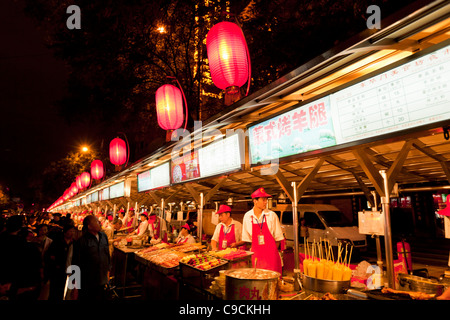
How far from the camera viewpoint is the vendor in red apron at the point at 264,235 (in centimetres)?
559

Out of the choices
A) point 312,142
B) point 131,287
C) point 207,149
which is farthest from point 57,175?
point 312,142

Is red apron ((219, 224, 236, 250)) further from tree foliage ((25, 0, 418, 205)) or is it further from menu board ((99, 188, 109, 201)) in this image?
menu board ((99, 188, 109, 201))

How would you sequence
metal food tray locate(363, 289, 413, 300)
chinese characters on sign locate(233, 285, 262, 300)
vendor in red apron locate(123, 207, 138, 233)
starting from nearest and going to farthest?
metal food tray locate(363, 289, 413, 300) → chinese characters on sign locate(233, 285, 262, 300) → vendor in red apron locate(123, 207, 138, 233)

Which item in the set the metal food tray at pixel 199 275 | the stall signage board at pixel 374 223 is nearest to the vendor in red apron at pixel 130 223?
A: the metal food tray at pixel 199 275

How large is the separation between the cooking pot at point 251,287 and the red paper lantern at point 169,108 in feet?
16.2

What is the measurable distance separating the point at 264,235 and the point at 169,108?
4.19m

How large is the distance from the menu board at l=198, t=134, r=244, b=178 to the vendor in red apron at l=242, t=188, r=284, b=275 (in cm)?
90

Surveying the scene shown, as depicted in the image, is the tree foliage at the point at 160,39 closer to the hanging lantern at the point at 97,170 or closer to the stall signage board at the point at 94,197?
the hanging lantern at the point at 97,170

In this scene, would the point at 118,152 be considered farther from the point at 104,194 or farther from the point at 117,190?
the point at 104,194

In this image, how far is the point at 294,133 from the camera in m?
4.07

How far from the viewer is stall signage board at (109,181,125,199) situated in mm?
14586

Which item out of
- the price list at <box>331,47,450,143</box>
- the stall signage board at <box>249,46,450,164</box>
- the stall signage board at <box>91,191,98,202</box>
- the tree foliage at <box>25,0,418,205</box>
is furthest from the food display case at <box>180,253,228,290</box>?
the stall signage board at <box>91,191,98,202</box>
